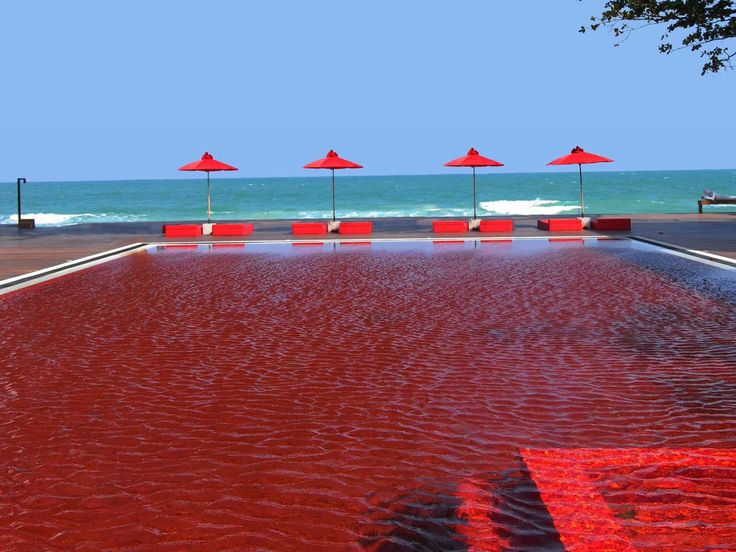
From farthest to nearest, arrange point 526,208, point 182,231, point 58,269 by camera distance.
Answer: point 526,208 → point 182,231 → point 58,269

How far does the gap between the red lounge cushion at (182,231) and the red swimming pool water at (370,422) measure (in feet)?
47.7

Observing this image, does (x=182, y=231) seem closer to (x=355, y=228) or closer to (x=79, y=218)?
(x=355, y=228)

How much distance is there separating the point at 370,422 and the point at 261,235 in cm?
2107

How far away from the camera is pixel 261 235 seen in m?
26.3

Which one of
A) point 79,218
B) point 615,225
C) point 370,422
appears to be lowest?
point 370,422

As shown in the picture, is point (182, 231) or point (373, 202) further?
point (373, 202)

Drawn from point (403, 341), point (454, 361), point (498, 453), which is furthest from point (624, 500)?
point (403, 341)

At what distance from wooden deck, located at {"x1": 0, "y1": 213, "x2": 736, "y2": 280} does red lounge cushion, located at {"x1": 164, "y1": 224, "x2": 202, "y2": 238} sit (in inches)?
14.2

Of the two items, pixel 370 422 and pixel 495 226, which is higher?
pixel 495 226

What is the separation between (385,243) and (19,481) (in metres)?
18.4

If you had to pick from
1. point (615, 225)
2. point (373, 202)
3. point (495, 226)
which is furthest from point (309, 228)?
point (373, 202)

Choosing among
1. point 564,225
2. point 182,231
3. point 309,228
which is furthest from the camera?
point 182,231

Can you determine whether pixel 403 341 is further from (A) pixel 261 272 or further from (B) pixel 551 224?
(B) pixel 551 224

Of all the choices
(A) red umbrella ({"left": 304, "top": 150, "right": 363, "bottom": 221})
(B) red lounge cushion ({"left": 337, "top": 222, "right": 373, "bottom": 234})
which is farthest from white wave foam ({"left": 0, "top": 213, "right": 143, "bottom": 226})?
(B) red lounge cushion ({"left": 337, "top": 222, "right": 373, "bottom": 234})
